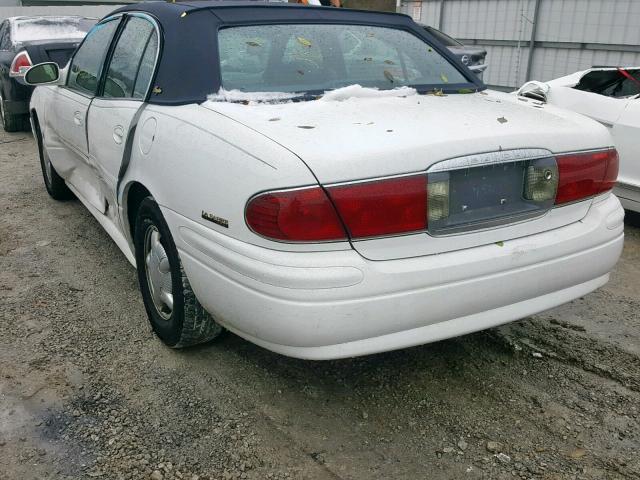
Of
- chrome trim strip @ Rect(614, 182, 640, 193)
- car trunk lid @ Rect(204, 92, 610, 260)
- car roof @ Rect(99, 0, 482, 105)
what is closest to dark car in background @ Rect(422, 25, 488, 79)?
chrome trim strip @ Rect(614, 182, 640, 193)

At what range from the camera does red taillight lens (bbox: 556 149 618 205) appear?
2.61 m

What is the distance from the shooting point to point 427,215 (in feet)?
7.57

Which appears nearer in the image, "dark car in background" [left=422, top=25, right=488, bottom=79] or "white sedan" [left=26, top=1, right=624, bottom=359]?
"white sedan" [left=26, top=1, right=624, bottom=359]

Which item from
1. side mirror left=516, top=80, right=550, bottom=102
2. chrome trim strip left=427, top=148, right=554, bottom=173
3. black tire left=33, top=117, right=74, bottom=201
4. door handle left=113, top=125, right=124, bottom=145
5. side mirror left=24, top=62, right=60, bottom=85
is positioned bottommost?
black tire left=33, top=117, right=74, bottom=201

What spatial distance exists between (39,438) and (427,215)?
173 centimetres

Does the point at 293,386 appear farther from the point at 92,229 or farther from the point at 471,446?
the point at 92,229

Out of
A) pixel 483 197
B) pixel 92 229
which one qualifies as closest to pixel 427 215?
pixel 483 197

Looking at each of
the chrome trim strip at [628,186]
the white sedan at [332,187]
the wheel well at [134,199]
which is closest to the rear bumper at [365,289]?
the white sedan at [332,187]

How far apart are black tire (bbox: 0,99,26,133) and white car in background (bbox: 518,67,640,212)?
7.21 metres

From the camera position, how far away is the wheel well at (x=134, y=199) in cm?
310

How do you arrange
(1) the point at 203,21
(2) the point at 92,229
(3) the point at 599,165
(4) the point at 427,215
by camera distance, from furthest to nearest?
(2) the point at 92,229 → (1) the point at 203,21 → (3) the point at 599,165 → (4) the point at 427,215

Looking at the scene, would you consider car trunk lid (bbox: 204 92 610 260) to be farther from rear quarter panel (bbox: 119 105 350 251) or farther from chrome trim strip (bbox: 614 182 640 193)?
chrome trim strip (bbox: 614 182 640 193)

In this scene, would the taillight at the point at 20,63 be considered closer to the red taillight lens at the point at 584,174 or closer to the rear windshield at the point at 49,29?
the rear windshield at the point at 49,29

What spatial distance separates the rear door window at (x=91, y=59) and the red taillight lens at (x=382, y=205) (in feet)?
7.59
